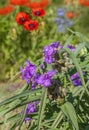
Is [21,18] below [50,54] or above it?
above

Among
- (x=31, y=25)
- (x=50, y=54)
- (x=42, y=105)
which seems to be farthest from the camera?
(x=31, y=25)

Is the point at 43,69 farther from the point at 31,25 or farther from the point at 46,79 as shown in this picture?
the point at 31,25

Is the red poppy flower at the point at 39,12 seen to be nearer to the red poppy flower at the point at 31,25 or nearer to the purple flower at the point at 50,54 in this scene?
the red poppy flower at the point at 31,25

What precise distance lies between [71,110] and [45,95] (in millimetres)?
173

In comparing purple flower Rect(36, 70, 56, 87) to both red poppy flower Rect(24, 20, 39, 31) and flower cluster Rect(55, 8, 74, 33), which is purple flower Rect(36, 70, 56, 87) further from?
flower cluster Rect(55, 8, 74, 33)

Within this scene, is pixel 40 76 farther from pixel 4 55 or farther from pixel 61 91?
pixel 4 55

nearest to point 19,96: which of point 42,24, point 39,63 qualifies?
point 39,63

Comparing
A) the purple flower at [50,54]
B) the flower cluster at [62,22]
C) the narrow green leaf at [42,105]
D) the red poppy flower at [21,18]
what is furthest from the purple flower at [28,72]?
the flower cluster at [62,22]

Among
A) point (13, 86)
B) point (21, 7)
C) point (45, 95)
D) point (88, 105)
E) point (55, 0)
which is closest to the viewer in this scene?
point (45, 95)

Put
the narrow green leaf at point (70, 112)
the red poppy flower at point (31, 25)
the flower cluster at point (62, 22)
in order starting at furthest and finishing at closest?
the flower cluster at point (62, 22), the red poppy flower at point (31, 25), the narrow green leaf at point (70, 112)

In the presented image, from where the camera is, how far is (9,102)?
289 centimetres

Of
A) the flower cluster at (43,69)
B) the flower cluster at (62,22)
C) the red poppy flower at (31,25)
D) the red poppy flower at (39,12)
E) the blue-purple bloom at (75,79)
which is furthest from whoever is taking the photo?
the flower cluster at (62,22)

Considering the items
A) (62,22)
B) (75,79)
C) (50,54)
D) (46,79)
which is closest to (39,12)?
(62,22)

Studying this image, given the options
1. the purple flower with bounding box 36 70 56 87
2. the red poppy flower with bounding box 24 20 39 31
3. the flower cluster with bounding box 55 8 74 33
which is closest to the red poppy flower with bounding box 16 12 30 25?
the red poppy flower with bounding box 24 20 39 31
